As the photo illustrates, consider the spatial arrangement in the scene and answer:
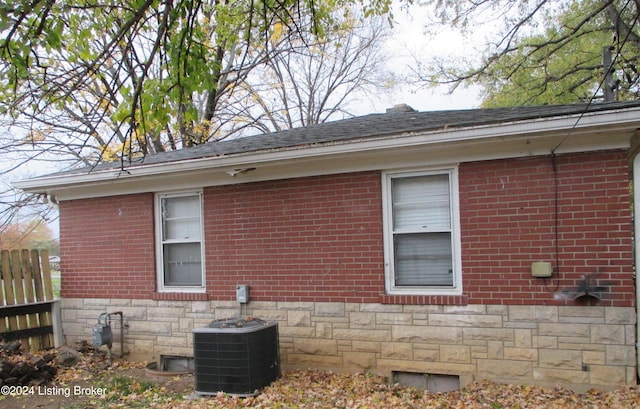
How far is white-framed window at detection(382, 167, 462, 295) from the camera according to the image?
6.07m

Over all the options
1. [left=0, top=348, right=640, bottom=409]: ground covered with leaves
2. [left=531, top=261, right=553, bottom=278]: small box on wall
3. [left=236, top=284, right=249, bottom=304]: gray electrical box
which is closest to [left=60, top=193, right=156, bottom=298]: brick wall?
[left=0, top=348, right=640, bottom=409]: ground covered with leaves

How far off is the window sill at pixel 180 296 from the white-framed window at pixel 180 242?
0.34ft

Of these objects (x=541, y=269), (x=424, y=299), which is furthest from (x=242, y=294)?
(x=541, y=269)

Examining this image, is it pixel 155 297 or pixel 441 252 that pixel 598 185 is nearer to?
pixel 441 252

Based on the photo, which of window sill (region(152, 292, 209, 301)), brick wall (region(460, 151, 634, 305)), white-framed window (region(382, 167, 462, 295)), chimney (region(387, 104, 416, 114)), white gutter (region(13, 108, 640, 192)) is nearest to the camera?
white gutter (region(13, 108, 640, 192))

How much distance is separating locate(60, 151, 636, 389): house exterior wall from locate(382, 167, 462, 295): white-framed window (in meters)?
0.13

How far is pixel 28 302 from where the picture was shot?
8461mm

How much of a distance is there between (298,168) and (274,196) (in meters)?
0.54

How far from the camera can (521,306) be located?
5691 mm

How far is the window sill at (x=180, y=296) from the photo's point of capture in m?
7.46

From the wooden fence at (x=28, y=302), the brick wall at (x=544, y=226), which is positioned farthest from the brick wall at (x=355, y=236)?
the wooden fence at (x=28, y=302)

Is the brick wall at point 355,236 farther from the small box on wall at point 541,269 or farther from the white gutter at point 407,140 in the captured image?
the white gutter at point 407,140

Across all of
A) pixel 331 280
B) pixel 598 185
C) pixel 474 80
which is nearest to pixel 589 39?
pixel 474 80

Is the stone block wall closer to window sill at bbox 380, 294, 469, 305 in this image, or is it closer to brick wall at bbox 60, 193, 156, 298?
window sill at bbox 380, 294, 469, 305
